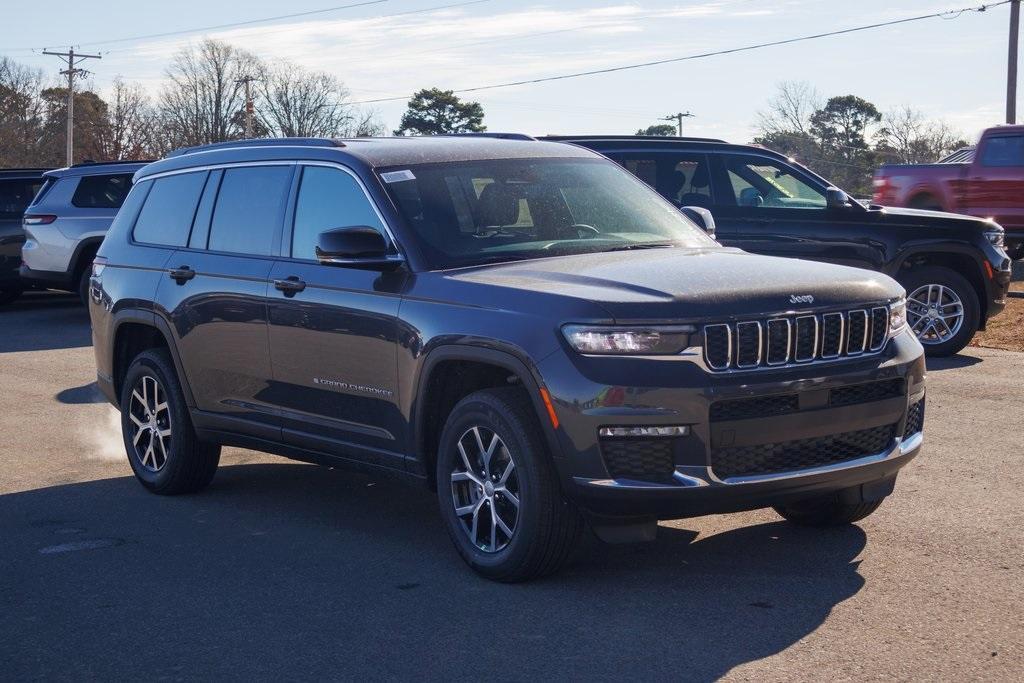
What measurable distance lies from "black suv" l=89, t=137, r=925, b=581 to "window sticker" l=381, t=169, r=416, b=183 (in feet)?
0.05

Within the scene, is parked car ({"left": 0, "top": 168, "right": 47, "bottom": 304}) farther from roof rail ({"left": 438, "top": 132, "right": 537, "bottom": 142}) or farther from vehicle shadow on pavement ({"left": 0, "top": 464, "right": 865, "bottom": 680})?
roof rail ({"left": 438, "top": 132, "right": 537, "bottom": 142})

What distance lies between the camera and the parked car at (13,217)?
20406mm

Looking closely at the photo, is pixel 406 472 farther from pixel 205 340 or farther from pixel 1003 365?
pixel 1003 365

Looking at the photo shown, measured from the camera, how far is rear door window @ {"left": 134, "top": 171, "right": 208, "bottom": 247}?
7723mm

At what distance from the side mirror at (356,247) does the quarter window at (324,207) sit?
0.32 m

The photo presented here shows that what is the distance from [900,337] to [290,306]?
281 cm

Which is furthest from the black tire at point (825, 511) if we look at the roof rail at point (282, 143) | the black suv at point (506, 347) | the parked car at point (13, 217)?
the parked car at point (13, 217)

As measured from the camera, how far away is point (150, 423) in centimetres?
789

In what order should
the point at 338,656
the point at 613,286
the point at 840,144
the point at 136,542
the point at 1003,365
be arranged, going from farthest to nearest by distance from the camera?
the point at 840,144, the point at 1003,365, the point at 136,542, the point at 613,286, the point at 338,656

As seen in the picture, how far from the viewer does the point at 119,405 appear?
8.24 meters

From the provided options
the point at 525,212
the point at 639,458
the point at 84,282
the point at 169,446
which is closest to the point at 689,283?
the point at 639,458

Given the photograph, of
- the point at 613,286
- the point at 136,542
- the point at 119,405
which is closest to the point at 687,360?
the point at 613,286

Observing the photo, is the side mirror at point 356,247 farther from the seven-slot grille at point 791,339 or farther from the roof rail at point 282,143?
the seven-slot grille at point 791,339

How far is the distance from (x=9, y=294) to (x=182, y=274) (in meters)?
15.1
